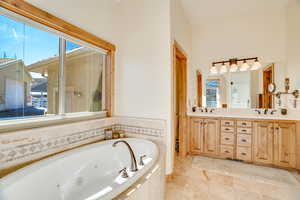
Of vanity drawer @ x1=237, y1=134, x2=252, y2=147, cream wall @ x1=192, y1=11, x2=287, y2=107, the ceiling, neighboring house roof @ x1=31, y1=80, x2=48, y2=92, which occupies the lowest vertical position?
vanity drawer @ x1=237, y1=134, x2=252, y2=147

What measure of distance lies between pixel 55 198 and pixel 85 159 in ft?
1.28

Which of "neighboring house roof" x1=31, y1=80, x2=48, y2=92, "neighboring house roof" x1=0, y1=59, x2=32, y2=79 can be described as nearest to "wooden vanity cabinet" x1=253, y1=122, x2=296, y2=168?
"neighboring house roof" x1=31, y1=80, x2=48, y2=92

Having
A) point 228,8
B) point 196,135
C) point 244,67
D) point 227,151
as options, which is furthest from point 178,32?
point 227,151

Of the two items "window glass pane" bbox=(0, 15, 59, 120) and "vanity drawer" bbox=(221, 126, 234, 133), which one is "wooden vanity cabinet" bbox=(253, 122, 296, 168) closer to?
"vanity drawer" bbox=(221, 126, 234, 133)

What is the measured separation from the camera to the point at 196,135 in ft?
8.93

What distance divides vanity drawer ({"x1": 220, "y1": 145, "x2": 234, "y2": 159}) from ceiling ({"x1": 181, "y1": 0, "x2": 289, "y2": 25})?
2.69m

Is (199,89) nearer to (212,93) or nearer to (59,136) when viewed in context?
(212,93)

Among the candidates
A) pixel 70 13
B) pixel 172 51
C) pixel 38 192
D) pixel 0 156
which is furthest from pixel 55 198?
pixel 172 51

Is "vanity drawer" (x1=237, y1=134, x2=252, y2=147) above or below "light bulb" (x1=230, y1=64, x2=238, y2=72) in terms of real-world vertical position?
below

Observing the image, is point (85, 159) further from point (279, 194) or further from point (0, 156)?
point (279, 194)

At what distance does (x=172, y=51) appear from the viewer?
1926 millimetres

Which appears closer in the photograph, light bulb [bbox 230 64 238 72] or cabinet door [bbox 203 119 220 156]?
cabinet door [bbox 203 119 220 156]

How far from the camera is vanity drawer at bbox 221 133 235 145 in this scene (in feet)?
8.06

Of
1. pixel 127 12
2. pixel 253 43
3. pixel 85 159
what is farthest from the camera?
pixel 253 43
